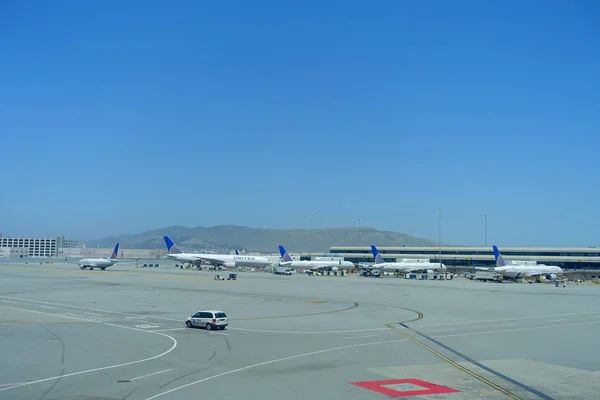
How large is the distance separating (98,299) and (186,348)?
33.6 metres

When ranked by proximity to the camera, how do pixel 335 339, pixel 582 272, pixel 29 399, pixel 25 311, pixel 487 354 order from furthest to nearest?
pixel 582 272, pixel 25 311, pixel 335 339, pixel 487 354, pixel 29 399

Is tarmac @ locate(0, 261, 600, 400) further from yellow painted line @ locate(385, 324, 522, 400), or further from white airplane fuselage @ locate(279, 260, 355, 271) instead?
white airplane fuselage @ locate(279, 260, 355, 271)

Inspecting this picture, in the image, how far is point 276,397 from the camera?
61.8 ft

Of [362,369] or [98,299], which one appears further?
[98,299]

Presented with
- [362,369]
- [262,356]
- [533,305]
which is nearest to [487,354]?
[362,369]

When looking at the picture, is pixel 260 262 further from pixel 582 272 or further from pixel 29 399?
pixel 29 399

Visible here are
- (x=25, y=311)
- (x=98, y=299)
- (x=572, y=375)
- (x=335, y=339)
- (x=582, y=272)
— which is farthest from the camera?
(x=582, y=272)

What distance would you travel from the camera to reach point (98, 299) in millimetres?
58562

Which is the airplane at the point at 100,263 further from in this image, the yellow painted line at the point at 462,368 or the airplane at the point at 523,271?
the yellow painted line at the point at 462,368

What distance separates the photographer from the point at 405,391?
792 inches

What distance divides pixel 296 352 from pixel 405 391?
30.8ft

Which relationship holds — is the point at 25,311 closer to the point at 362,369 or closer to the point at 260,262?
the point at 362,369

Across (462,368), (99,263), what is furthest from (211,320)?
(99,263)

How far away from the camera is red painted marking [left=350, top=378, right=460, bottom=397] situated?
19.8 m
